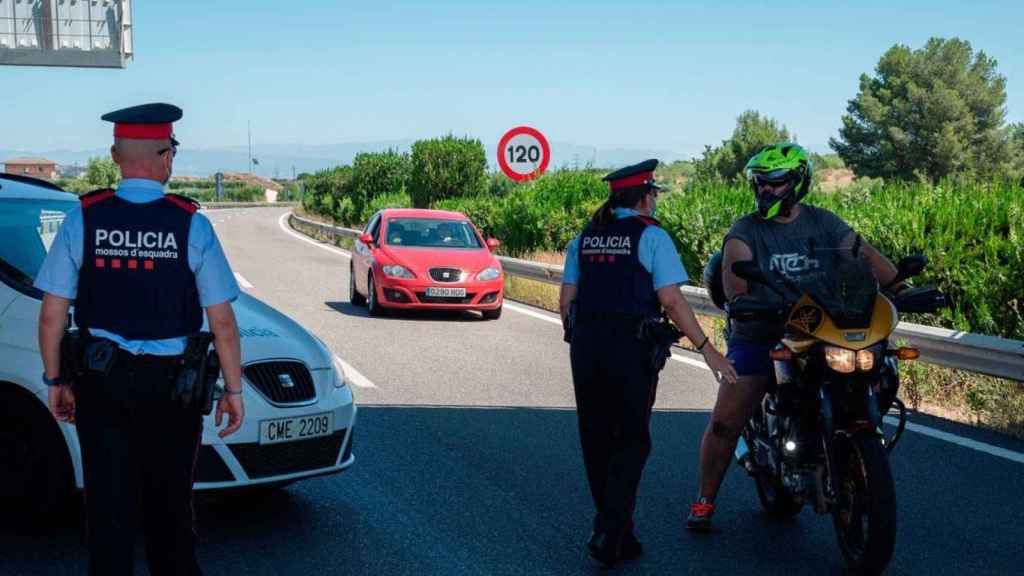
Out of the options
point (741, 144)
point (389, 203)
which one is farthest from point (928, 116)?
point (389, 203)

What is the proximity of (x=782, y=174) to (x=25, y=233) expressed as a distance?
12.0 feet

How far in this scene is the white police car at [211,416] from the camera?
17.7 feet

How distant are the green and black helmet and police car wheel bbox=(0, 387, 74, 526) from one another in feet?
10.7

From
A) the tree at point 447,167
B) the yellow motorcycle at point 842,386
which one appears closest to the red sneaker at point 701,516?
the yellow motorcycle at point 842,386

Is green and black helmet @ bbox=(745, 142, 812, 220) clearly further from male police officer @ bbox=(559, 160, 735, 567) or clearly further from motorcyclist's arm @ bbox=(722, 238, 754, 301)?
male police officer @ bbox=(559, 160, 735, 567)

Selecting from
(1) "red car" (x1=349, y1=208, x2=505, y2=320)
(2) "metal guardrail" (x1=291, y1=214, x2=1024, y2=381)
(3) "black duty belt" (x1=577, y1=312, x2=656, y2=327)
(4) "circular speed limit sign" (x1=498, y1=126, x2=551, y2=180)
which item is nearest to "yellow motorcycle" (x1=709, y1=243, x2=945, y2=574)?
(3) "black duty belt" (x1=577, y1=312, x2=656, y2=327)

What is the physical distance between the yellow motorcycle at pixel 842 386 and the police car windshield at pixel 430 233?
1187cm

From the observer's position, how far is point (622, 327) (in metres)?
5.24

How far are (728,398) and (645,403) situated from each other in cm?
58

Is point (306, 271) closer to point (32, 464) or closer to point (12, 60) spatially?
point (12, 60)

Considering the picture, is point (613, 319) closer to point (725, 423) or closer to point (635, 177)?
point (635, 177)

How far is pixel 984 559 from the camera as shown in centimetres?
554

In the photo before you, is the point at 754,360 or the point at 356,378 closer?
the point at 754,360

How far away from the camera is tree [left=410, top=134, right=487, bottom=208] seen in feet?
110
